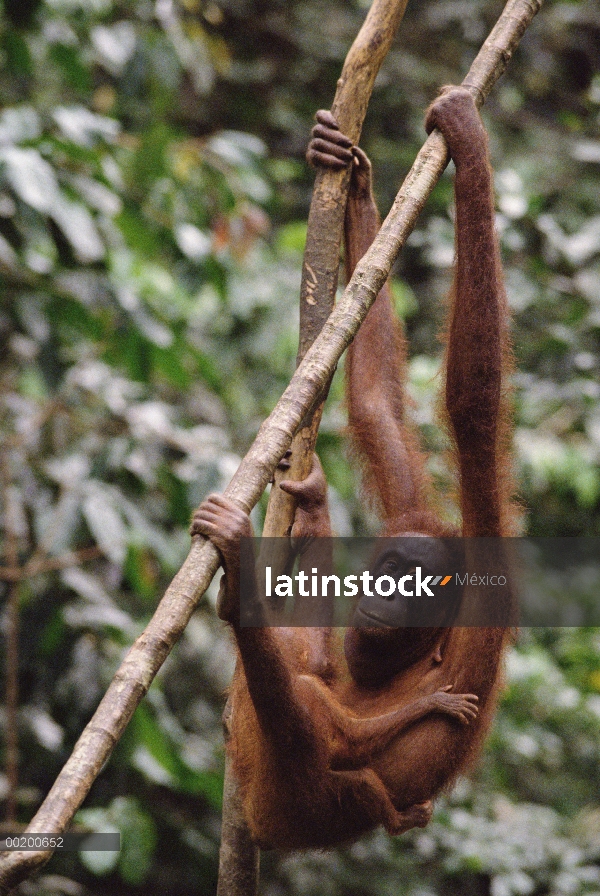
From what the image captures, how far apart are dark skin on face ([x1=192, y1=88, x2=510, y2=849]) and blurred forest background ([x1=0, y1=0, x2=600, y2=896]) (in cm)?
72

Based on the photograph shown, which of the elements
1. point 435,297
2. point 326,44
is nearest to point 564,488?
point 435,297

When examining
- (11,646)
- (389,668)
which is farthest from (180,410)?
(389,668)

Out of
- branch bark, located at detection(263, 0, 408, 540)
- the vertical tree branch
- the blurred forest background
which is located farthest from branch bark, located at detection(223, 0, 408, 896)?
the vertical tree branch

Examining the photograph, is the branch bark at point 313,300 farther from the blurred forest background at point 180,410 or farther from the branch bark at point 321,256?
the blurred forest background at point 180,410

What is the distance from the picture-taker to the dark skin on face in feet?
7.43

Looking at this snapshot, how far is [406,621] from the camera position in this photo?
2537 mm

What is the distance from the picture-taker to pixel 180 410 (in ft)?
16.9

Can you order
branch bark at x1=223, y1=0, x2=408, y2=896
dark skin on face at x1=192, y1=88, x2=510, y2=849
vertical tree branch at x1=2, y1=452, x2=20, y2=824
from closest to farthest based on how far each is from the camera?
1. dark skin on face at x1=192, y1=88, x2=510, y2=849
2. branch bark at x1=223, y1=0, x2=408, y2=896
3. vertical tree branch at x1=2, y1=452, x2=20, y2=824

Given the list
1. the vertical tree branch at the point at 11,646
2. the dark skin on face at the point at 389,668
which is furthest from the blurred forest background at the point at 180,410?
the dark skin on face at the point at 389,668

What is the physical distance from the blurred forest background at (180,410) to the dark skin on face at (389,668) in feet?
2.36

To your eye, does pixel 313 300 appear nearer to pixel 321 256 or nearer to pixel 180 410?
pixel 321 256

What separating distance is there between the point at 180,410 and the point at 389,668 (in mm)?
2762

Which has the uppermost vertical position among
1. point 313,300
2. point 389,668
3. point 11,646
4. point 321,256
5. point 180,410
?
point 180,410

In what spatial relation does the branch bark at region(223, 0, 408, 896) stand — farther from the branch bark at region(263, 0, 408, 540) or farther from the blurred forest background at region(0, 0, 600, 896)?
the blurred forest background at region(0, 0, 600, 896)
